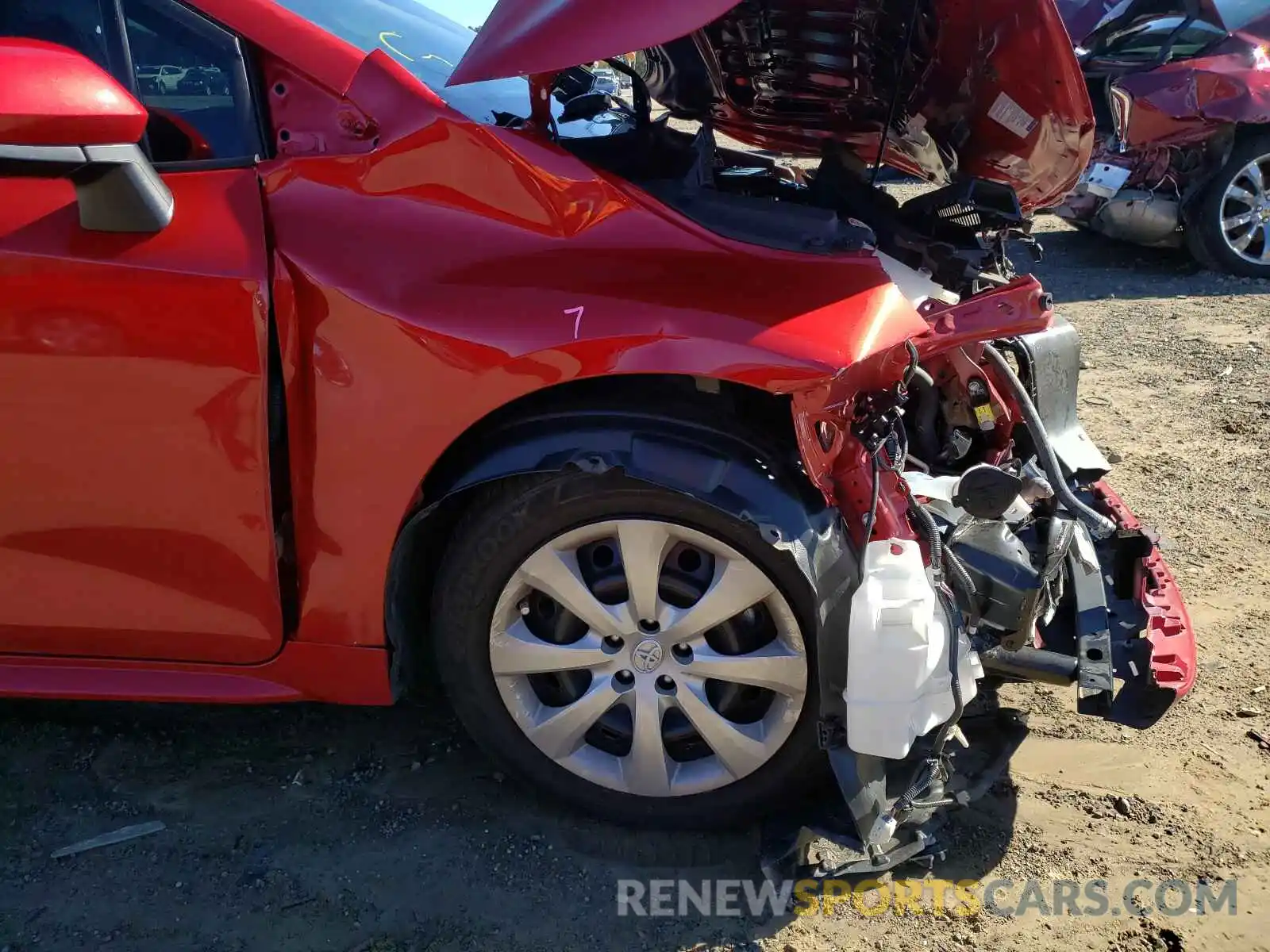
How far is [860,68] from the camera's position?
2727 mm

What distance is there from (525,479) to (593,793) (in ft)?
2.48

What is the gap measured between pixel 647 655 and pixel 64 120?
147 centimetres

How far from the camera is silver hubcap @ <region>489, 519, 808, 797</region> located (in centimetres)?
217

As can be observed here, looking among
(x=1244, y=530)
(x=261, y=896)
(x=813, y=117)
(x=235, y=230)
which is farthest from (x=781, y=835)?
(x=1244, y=530)

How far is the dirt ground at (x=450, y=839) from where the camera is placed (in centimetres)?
217

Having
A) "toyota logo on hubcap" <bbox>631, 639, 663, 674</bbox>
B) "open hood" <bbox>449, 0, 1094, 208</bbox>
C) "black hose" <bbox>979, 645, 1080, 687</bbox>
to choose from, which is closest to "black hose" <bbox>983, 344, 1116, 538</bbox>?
"black hose" <bbox>979, 645, 1080, 687</bbox>

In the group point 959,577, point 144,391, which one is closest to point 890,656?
point 959,577

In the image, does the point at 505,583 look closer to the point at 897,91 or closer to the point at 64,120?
the point at 64,120

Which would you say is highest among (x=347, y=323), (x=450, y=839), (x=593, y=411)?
(x=347, y=323)

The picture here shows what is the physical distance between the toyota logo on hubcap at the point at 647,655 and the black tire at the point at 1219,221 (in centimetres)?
621

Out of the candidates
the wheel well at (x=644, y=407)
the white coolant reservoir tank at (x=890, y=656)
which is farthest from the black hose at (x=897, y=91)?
the white coolant reservoir tank at (x=890, y=656)

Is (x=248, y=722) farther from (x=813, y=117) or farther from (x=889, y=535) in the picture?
(x=813, y=117)

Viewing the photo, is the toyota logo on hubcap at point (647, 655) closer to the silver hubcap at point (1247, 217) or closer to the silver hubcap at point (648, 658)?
the silver hubcap at point (648, 658)

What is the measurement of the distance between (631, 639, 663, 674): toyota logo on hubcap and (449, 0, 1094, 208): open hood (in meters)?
1.17
